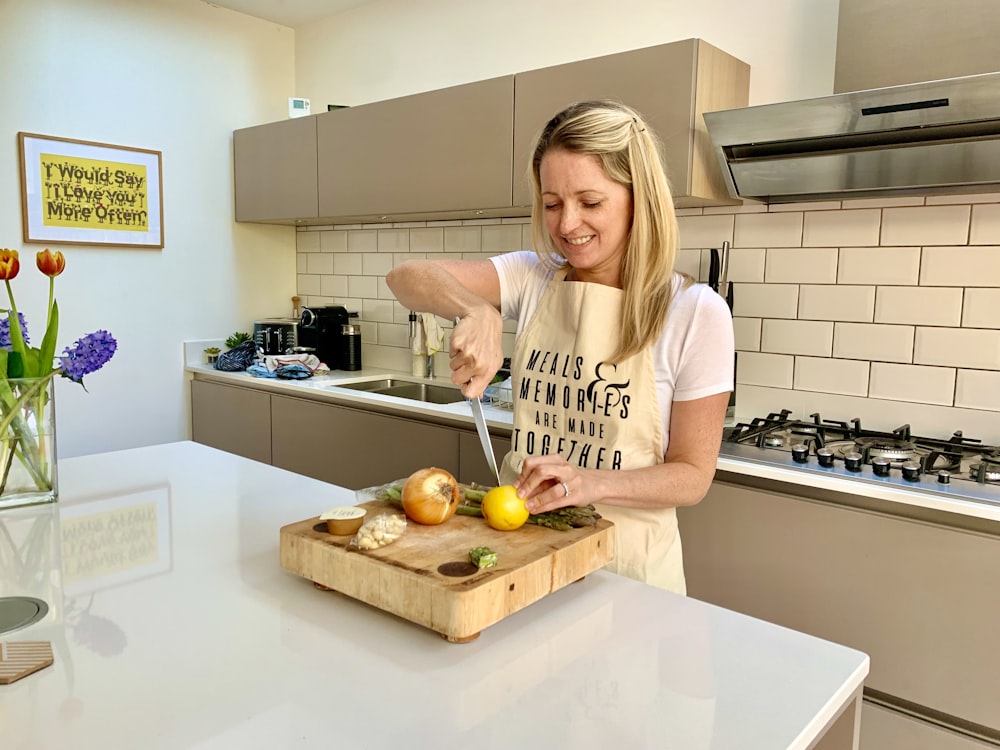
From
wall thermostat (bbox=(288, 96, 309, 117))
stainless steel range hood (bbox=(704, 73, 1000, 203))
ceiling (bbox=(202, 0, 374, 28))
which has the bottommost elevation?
stainless steel range hood (bbox=(704, 73, 1000, 203))

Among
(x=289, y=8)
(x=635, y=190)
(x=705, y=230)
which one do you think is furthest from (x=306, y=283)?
(x=635, y=190)

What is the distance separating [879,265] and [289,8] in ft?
9.40

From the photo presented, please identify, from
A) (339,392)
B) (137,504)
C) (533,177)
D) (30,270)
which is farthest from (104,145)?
(533,177)

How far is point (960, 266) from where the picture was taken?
206cm

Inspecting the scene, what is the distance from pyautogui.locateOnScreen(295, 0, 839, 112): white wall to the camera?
2.32 metres

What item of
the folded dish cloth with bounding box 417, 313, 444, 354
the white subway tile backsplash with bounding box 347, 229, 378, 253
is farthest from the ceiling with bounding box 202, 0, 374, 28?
the folded dish cloth with bounding box 417, 313, 444, 354

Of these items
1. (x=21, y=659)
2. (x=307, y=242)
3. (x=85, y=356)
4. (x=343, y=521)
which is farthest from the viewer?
(x=307, y=242)

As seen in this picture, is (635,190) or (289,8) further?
(289,8)

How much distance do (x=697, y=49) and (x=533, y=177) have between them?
1.03 meters

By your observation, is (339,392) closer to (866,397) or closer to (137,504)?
(137,504)

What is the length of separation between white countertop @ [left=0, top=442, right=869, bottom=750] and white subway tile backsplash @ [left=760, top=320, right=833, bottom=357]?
1475 millimetres

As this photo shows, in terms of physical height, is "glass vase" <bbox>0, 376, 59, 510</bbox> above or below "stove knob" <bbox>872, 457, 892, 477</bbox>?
above

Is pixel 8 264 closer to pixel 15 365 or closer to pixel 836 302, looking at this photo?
pixel 15 365

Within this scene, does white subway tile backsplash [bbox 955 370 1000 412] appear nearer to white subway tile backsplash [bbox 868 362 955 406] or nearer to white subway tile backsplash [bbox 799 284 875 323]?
white subway tile backsplash [bbox 868 362 955 406]
